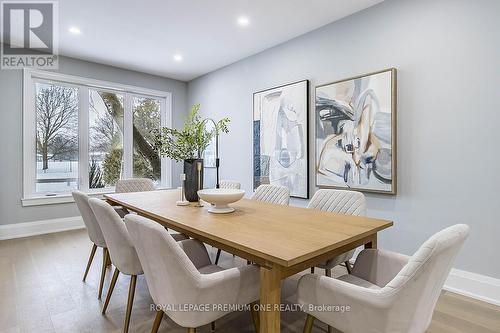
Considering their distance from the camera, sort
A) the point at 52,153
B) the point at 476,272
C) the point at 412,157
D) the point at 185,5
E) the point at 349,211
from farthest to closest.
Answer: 1. the point at 52,153
2. the point at 185,5
3. the point at 412,157
4. the point at 476,272
5. the point at 349,211

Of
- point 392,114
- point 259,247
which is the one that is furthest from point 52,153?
point 392,114

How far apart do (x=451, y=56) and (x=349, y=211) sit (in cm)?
161

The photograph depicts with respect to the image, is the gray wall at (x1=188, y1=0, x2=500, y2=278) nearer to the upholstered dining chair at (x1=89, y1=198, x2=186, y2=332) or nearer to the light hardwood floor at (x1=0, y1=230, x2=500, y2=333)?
the light hardwood floor at (x1=0, y1=230, x2=500, y2=333)

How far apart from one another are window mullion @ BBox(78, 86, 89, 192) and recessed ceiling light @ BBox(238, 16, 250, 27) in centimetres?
297

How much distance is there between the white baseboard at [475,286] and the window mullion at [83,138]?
16.5 feet

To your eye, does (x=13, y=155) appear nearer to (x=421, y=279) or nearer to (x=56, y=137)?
(x=56, y=137)

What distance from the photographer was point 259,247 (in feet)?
3.81

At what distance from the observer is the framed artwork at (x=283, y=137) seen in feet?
11.1

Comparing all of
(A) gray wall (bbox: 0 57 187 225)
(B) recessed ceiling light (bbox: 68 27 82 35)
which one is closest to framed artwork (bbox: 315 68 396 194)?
(B) recessed ceiling light (bbox: 68 27 82 35)

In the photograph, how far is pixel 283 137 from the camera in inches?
142

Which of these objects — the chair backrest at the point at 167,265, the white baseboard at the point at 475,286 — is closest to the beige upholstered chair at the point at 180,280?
the chair backrest at the point at 167,265

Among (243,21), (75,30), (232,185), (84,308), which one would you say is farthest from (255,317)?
(75,30)

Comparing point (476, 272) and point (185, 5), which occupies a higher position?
point (185, 5)

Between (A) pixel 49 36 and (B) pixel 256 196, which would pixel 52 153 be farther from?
(B) pixel 256 196
